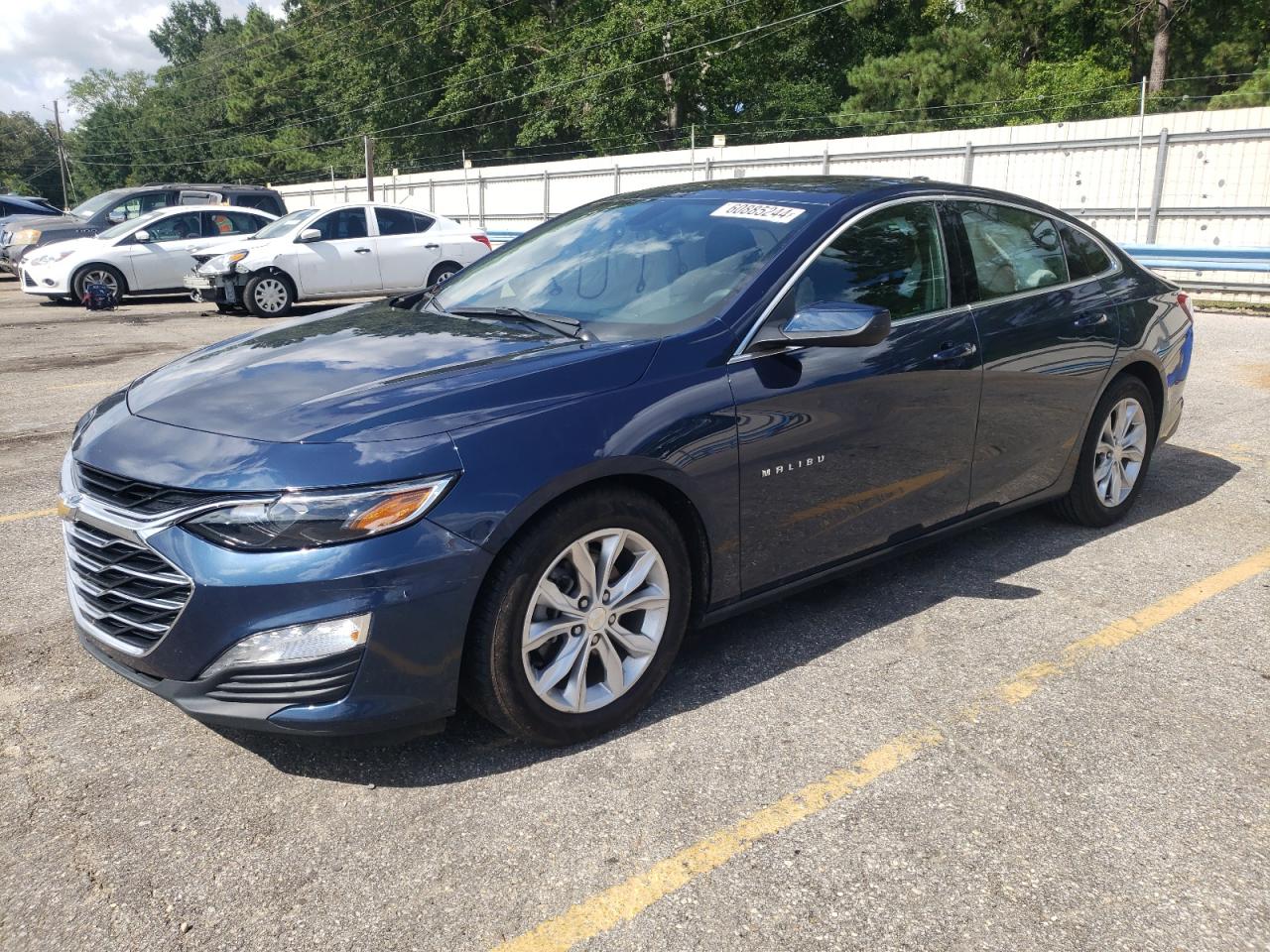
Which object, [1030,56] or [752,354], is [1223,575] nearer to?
[752,354]

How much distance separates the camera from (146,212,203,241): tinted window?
16.4 m

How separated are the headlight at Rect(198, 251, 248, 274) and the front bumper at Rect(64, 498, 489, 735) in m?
12.6

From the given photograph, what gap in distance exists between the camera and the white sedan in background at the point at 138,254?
15984 mm

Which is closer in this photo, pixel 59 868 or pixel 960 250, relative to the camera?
pixel 59 868

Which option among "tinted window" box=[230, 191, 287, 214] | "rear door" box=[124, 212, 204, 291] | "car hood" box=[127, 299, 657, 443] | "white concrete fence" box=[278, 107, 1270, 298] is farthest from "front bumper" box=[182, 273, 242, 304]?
"car hood" box=[127, 299, 657, 443]

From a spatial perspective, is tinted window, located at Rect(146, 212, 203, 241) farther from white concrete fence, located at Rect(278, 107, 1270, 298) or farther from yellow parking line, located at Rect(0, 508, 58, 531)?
yellow parking line, located at Rect(0, 508, 58, 531)

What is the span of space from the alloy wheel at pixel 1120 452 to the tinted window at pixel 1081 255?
0.65 meters

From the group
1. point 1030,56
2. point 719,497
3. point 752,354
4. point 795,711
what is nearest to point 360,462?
point 719,497

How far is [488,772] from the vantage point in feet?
9.84

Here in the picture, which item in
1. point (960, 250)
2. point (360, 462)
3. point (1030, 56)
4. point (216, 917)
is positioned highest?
point (1030, 56)

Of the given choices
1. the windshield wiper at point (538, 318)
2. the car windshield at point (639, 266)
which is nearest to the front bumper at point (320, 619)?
the windshield wiper at point (538, 318)

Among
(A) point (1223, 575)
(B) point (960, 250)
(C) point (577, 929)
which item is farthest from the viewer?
(A) point (1223, 575)

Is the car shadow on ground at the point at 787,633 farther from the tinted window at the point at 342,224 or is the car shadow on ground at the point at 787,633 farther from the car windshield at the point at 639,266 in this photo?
the tinted window at the point at 342,224

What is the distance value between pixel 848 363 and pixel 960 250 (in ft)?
3.13
